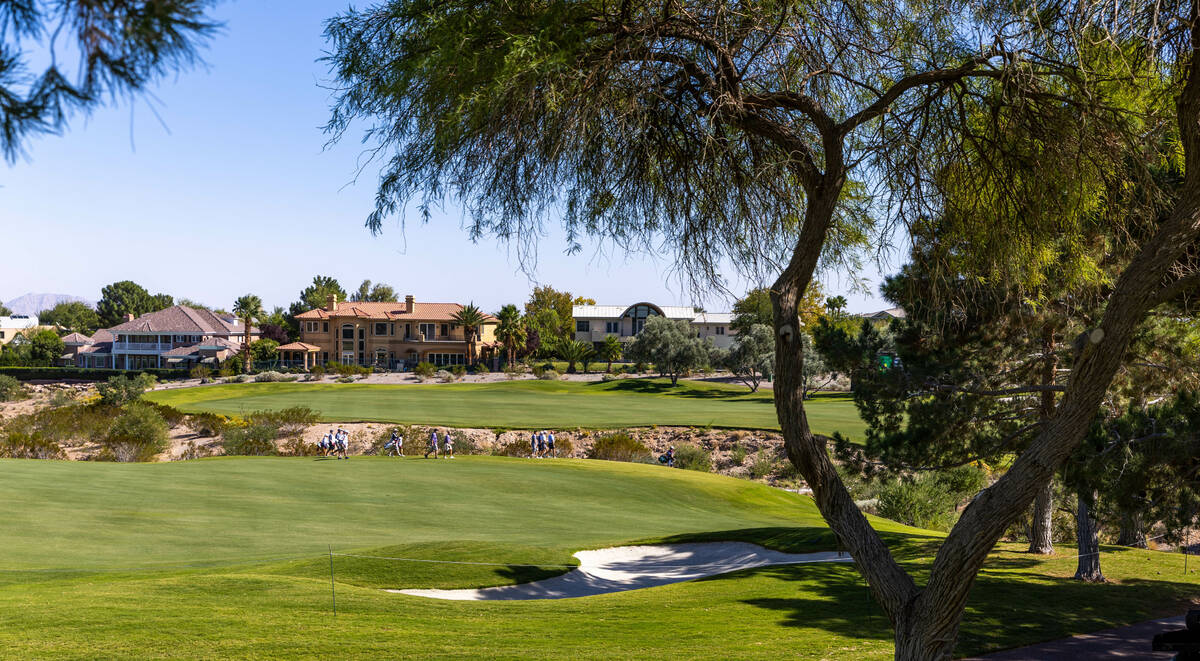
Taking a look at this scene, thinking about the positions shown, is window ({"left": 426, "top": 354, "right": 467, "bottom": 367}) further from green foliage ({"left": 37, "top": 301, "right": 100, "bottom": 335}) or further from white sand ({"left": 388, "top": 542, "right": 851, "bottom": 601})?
white sand ({"left": 388, "top": 542, "right": 851, "bottom": 601})

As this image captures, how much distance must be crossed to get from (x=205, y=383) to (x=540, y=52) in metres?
80.9

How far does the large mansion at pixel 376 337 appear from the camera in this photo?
98062 mm

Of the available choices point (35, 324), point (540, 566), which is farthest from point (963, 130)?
point (35, 324)

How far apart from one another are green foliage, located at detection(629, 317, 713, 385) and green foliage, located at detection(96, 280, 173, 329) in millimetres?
85360

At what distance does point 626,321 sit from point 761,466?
75299mm

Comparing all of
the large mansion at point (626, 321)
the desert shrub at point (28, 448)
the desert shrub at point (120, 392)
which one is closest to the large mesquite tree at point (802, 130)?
the desert shrub at point (28, 448)

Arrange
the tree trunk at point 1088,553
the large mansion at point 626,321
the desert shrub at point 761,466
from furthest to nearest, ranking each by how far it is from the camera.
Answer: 1. the large mansion at point 626,321
2. the desert shrub at point 761,466
3. the tree trunk at point 1088,553

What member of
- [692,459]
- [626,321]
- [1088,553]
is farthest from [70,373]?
[1088,553]

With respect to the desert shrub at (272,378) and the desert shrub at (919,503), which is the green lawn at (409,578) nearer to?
the desert shrub at (919,503)

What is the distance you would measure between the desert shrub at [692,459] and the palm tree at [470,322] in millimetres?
57113

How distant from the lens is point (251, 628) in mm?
10695

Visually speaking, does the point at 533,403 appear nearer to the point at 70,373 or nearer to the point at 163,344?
the point at 70,373

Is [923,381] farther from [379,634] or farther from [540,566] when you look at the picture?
[379,634]

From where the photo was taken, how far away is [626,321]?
11725 cm
